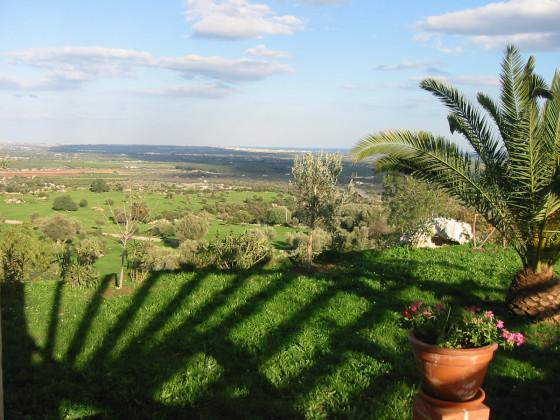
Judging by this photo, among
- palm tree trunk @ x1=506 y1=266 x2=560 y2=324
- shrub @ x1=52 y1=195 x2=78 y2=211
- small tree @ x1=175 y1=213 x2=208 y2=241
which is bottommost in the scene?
small tree @ x1=175 y1=213 x2=208 y2=241

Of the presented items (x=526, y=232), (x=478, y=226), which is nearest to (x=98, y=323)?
(x=526, y=232)

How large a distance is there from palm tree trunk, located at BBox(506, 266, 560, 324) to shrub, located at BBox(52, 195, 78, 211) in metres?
35.6

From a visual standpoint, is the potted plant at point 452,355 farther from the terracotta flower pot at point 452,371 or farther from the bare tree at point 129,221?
the bare tree at point 129,221

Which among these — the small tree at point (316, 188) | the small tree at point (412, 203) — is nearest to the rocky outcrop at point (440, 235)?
the small tree at point (316, 188)

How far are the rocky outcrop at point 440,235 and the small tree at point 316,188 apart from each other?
156 inches

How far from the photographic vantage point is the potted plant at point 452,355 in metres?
3.42

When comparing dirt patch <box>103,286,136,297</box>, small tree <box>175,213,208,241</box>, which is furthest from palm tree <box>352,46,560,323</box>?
small tree <box>175,213,208,241</box>

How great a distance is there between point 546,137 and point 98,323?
7.53m

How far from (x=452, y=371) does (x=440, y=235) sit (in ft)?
43.0

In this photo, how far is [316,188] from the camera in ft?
41.8

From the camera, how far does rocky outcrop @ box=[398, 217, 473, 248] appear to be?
15.3 metres

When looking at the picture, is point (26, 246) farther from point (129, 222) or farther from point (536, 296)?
point (536, 296)

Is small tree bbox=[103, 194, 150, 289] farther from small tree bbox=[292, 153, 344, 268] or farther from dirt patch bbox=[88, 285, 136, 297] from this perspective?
small tree bbox=[292, 153, 344, 268]

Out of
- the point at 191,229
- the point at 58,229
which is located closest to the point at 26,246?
the point at 58,229
